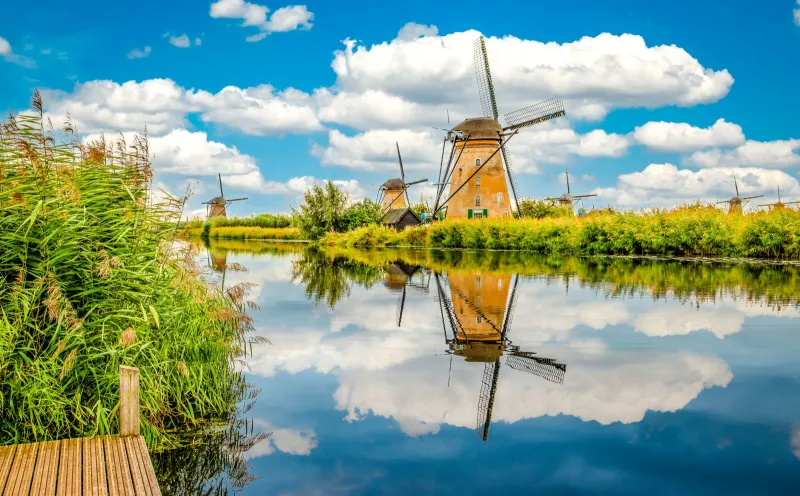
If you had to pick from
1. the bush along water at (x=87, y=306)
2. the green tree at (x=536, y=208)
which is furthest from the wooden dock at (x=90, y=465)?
the green tree at (x=536, y=208)

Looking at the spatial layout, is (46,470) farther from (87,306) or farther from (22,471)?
(87,306)

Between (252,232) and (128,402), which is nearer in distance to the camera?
(128,402)

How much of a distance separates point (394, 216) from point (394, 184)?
625 cm

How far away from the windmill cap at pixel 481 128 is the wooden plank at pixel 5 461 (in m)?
36.3

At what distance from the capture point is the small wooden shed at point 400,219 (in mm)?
51344

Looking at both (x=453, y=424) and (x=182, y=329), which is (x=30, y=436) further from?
(x=453, y=424)

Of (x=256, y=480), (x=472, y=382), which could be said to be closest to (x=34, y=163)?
(x=256, y=480)

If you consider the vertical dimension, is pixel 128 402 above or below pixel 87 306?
below

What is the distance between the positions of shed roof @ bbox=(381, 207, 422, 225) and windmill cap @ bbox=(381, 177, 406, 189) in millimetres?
3784

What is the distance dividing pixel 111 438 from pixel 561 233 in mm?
28327

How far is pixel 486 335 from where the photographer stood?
10.1 metres

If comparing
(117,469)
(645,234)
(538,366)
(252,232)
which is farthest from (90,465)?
(252,232)

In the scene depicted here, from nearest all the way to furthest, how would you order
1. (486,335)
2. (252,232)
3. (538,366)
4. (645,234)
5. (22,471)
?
(22,471), (538,366), (486,335), (645,234), (252,232)

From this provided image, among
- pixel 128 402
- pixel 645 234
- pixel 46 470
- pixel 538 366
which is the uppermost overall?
pixel 645 234
